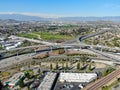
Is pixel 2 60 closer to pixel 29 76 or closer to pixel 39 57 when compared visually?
pixel 39 57

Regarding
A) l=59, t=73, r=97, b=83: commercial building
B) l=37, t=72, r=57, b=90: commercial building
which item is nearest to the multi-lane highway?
l=59, t=73, r=97, b=83: commercial building

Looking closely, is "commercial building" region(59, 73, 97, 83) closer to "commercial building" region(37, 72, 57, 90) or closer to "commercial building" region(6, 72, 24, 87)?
"commercial building" region(37, 72, 57, 90)

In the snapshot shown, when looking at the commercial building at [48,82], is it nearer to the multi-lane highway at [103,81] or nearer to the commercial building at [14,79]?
the commercial building at [14,79]

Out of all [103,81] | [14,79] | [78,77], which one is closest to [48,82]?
[78,77]

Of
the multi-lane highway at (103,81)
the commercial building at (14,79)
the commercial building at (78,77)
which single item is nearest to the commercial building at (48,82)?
the commercial building at (78,77)

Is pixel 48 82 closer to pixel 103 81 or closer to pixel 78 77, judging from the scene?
pixel 78 77

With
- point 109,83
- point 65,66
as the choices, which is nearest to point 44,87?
point 109,83

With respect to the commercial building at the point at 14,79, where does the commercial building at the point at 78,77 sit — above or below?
above

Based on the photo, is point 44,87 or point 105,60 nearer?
point 44,87
